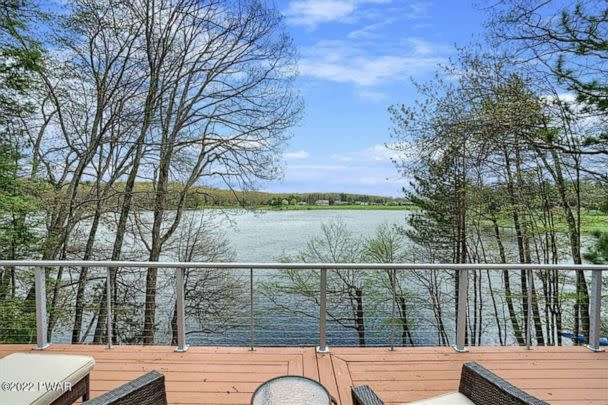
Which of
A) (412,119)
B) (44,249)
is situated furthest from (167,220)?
(412,119)

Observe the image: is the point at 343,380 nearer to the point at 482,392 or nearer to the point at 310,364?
the point at 310,364

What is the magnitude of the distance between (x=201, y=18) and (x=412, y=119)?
16.4ft

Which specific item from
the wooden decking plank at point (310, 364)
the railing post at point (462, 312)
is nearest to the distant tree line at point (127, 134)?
the wooden decking plank at point (310, 364)

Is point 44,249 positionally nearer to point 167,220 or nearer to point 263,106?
point 167,220

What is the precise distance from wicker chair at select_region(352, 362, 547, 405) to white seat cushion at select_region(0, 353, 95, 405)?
1531 millimetres

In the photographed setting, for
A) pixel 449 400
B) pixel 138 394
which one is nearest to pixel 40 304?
pixel 138 394

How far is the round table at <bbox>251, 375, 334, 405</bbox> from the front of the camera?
1.62 metres

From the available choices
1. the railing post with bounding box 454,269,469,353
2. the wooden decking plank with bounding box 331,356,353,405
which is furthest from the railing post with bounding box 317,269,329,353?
the railing post with bounding box 454,269,469,353

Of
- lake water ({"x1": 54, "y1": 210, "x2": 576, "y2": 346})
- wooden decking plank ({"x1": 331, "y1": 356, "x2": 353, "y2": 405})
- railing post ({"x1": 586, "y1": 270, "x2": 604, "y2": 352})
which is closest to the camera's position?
wooden decking plank ({"x1": 331, "y1": 356, "x2": 353, "y2": 405})

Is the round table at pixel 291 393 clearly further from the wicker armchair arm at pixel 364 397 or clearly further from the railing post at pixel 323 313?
the railing post at pixel 323 313

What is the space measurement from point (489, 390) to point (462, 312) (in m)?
1.54

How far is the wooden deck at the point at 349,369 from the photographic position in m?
2.57

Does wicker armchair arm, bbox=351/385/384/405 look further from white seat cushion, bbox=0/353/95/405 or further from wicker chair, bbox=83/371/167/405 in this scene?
white seat cushion, bbox=0/353/95/405

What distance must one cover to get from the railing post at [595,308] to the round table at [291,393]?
118 inches
